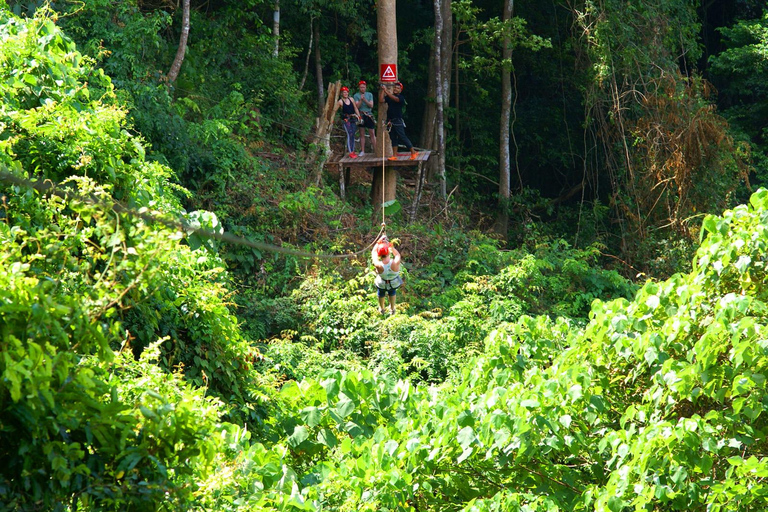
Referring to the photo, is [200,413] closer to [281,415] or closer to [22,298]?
[22,298]

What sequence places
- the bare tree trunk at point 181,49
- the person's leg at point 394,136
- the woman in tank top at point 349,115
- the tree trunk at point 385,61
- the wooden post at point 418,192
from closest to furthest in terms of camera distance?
the bare tree trunk at point 181,49 → the person's leg at point 394,136 → the tree trunk at point 385,61 → the woman in tank top at point 349,115 → the wooden post at point 418,192

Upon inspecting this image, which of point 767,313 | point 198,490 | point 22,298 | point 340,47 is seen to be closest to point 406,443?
point 198,490

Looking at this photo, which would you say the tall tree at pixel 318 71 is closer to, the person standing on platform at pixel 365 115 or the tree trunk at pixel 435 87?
the tree trunk at pixel 435 87

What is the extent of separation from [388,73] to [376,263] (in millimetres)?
4704

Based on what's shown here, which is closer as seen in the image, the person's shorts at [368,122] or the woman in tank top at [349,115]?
the woman in tank top at [349,115]

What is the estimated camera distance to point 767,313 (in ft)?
14.1

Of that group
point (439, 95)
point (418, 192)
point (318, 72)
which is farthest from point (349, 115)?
point (318, 72)

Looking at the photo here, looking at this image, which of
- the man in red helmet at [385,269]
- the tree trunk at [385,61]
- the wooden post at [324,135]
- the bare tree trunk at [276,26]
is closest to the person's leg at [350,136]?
the wooden post at [324,135]

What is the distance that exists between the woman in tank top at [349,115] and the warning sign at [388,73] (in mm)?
743

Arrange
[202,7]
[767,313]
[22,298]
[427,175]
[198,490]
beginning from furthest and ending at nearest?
[427,175], [202,7], [767,313], [198,490], [22,298]

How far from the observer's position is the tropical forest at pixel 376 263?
3.36 m

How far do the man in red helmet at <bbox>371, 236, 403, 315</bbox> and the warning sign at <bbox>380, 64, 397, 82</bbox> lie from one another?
14.1 feet

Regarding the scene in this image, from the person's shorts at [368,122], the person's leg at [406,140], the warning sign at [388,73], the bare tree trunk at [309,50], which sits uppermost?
the bare tree trunk at [309,50]

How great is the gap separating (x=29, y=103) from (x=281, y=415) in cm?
253
